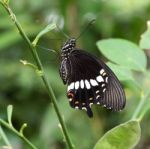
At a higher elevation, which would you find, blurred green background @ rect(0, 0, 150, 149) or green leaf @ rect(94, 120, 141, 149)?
green leaf @ rect(94, 120, 141, 149)

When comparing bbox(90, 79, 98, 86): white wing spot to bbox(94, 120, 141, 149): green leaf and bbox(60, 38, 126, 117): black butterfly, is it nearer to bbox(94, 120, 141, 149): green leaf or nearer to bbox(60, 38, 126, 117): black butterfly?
bbox(60, 38, 126, 117): black butterfly

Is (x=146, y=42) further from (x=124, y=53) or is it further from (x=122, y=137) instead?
(x=122, y=137)

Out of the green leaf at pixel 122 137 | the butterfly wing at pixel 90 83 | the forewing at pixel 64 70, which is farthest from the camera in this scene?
the forewing at pixel 64 70

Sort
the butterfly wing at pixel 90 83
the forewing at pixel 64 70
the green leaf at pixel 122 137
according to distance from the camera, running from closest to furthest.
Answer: the green leaf at pixel 122 137 → the butterfly wing at pixel 90 83 → the forewing at pixel 64 70

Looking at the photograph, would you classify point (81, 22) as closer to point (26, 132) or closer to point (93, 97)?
point (26, 132)

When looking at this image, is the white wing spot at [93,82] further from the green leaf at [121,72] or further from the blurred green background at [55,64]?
the blurred green background at [55,64]

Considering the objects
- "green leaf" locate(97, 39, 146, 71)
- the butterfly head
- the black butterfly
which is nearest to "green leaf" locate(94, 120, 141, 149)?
the black butterfly

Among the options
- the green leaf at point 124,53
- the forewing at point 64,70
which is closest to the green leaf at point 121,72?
the green leaf at point 124,53

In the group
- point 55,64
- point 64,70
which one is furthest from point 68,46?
point 55,64
